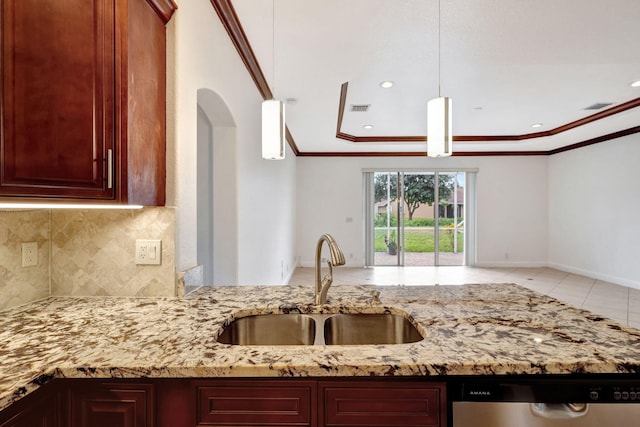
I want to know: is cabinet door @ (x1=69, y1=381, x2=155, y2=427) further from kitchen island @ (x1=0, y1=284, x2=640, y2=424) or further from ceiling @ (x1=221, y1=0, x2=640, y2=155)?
ceiling @ (x1=221, y1=0, x2=640, y2=155)

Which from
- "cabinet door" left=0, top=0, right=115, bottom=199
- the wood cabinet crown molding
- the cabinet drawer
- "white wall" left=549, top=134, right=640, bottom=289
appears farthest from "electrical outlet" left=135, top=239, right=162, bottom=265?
"white wall" left=549, top=134, right=640, bottom=289

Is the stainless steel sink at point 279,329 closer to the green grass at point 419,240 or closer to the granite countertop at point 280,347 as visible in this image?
the granite countertop at point 280,347

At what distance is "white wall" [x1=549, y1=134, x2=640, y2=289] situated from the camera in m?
5.32

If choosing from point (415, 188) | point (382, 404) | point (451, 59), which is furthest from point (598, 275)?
point (382, 404)

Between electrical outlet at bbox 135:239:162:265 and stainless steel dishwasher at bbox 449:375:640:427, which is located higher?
electrical outlet at bbox 135:239:162:265

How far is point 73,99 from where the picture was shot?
1118 mm

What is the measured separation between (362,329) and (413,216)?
20.5 ft

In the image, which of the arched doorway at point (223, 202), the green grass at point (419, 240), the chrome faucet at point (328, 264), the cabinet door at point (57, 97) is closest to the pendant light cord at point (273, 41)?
the arched doorway at point (223, 202)

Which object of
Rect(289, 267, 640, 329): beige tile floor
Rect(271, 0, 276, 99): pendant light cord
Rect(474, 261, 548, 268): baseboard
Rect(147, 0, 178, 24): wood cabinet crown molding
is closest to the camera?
Rect(147, 0, 178, 24): wood cabinet crown molding

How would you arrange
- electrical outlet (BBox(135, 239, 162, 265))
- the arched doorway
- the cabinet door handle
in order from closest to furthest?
1. the cabinet door handle
2. electrical outlet (BBox(135, 239, 162, 265))
3. the arched doorway

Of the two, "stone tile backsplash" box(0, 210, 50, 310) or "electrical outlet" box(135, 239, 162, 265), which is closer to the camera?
"stone tile backsplash" box(0, 210, 50, 310)

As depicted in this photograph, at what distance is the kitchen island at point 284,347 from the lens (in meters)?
0.86

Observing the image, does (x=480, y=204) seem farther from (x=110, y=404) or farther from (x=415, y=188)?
(x=110, y=404)

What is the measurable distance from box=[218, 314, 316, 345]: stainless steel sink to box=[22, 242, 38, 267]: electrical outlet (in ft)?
3.24
